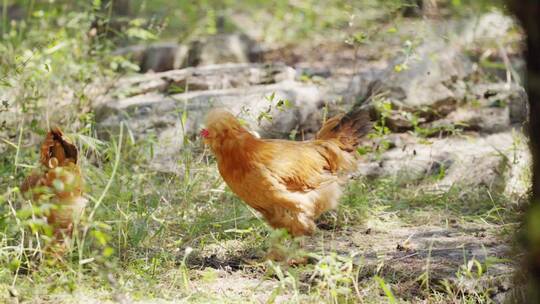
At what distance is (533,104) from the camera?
6.89 feet

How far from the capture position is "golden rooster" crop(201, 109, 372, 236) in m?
4.96

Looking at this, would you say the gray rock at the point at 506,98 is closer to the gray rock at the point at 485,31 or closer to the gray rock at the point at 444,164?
the gray rock at the point at 444,164

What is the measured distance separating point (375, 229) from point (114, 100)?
329 cm

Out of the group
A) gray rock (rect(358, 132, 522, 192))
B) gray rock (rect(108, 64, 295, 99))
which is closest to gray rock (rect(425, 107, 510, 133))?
gray rock (rect(358, 132, 522, 192))

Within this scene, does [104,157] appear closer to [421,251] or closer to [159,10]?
[421,251]

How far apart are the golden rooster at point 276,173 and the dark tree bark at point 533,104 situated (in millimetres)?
2888

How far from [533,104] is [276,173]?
3013mm

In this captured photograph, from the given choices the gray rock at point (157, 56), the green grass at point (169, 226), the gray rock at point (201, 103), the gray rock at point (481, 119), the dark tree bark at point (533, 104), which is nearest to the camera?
the dark tree bark at point (533, 104)

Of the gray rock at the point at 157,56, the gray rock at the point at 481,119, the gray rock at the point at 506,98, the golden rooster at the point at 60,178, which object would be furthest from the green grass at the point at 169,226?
the gray rock at the point at 506,98

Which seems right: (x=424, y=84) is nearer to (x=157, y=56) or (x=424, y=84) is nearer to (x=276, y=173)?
(x=157, y=56)

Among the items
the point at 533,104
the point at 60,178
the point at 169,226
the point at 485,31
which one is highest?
the point at 533,104

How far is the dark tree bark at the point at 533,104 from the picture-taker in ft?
6.62

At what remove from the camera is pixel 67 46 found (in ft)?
26.4

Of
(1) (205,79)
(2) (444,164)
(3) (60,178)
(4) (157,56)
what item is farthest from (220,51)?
(3) (60,178)
